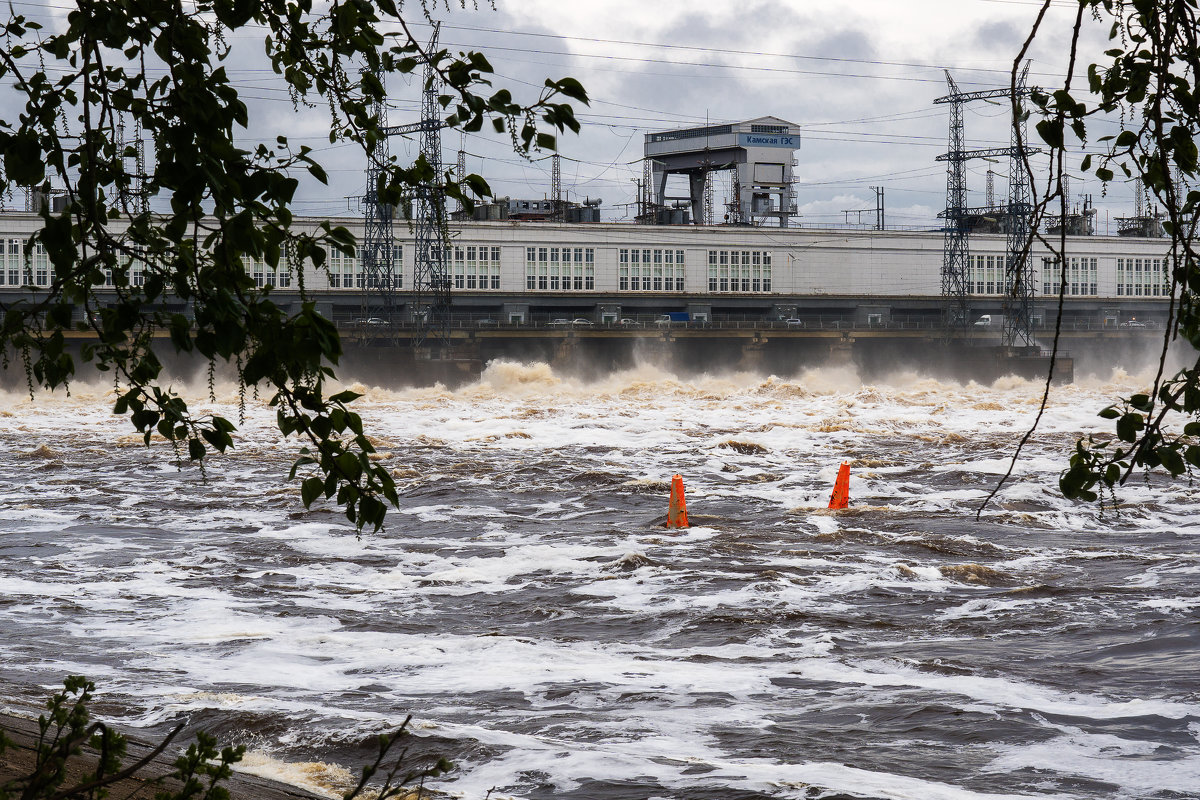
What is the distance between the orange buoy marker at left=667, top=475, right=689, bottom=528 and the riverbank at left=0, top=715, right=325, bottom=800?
10.7m

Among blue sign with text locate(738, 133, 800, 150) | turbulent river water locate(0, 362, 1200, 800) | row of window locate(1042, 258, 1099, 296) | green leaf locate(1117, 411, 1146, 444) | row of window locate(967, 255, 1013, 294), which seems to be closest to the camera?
green leaf locate(1117, 411, 1146, 444)

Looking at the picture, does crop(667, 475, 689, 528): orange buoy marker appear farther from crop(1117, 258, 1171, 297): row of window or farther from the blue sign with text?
crop(1117, 258, 1171, 297): row of window

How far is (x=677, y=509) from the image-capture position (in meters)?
16.5

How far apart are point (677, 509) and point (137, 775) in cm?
1186

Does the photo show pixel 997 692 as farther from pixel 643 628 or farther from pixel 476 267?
pixel 476 267

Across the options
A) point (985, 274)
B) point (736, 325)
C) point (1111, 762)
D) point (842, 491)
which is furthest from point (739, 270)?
point (1111, 762)

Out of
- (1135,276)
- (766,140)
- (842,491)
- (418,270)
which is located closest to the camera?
(842,491)

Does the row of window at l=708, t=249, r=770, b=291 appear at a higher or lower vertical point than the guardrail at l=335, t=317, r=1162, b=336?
higher

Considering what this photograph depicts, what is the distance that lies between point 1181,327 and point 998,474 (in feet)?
69.0

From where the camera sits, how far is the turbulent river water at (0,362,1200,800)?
22.2 feet

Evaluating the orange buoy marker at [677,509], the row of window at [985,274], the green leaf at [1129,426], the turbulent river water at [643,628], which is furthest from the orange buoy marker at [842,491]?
the row of window at [985,274]

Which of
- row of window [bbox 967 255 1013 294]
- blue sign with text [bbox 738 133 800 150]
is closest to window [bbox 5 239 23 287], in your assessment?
blue sign with text [bbox 738 133 800 150]

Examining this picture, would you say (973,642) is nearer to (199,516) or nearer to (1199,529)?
(1199,529)

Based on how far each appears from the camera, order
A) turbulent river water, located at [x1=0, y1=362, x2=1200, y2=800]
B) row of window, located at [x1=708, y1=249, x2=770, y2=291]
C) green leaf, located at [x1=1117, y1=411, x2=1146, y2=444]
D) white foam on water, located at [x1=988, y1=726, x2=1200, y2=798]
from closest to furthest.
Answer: green leaf, located at [x1=1117, y1=411, x2=1146, y2=444] < white foam on water, located at [x1=988, y1=726, x2=1200, y2=798] < turbulent river water, located at [x1=0, y1=362, x2=1200, y2=800] < row of window, located at [x1=708, y1=249, x2=770, y2=291]
